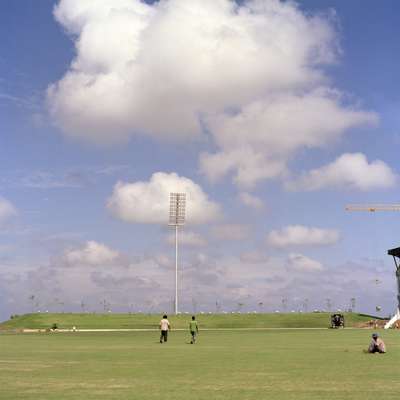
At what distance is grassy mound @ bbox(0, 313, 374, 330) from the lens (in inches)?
4080

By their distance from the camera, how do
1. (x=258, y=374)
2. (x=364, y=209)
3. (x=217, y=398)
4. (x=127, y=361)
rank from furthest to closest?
(x=364, y=209)
(x=127, y=361)
(x=258, y=374)
(x=217, y=398)

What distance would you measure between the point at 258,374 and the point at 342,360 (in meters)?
7.49

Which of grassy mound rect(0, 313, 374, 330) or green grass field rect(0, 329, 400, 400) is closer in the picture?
green grass field rect(0, 329, 400, 400)

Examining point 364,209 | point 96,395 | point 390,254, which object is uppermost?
point 364,209

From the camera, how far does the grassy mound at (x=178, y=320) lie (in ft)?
340

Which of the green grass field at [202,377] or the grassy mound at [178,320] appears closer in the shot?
the green grass field at [202,377]

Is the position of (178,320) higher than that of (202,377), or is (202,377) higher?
(178,320)

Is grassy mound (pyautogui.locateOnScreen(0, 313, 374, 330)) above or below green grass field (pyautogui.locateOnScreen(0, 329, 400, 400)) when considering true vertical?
above

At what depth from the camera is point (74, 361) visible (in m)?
27.6

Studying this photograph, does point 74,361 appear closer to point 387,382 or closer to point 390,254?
point 387,382

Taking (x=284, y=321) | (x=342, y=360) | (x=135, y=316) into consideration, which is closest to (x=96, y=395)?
(x=342, y=360)

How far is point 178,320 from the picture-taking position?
11062 cm

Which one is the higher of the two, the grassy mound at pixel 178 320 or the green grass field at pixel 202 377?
the grassy mound at pixel 178 320

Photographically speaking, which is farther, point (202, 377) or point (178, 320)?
point (178, 320)
